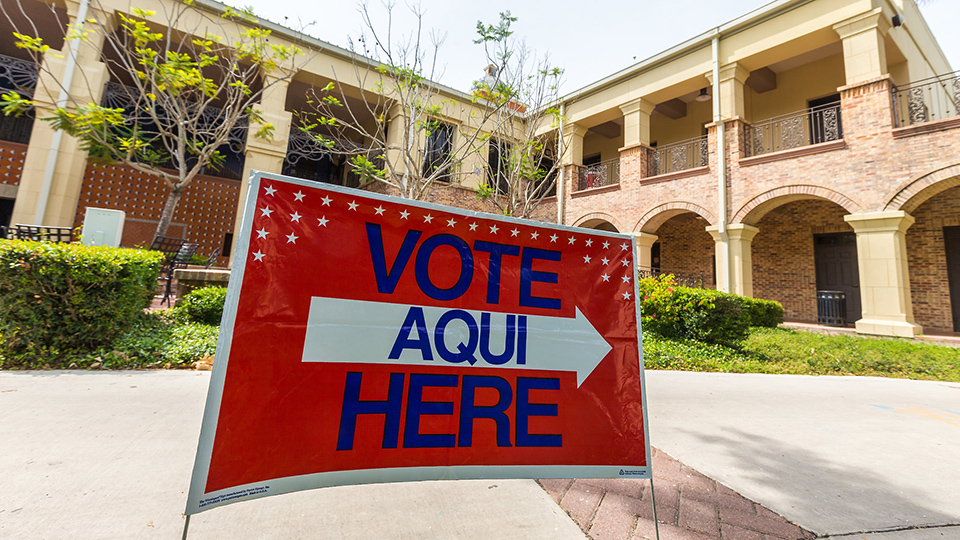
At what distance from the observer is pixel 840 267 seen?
37.2 feet

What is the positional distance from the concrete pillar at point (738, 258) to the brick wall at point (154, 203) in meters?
15.5

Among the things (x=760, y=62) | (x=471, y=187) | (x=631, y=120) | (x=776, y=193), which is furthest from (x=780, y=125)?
(x=471, y=187)

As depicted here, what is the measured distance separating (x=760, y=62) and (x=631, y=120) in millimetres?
3589

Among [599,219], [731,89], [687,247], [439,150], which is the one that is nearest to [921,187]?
[731,89]

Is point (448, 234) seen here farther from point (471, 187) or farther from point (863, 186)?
point (471, 187)

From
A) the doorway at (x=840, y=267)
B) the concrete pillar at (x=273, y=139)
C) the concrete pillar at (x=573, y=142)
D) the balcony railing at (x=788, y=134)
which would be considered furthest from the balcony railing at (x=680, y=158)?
the concrete pillar at (x=273, y=139)

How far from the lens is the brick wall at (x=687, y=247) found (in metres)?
13.8

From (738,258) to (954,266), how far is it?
5.44 metres

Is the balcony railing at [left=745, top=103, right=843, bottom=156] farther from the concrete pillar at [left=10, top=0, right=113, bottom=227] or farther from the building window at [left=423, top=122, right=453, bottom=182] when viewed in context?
the concrete pillar at [left=10, top=0, right=113, bottom=227]

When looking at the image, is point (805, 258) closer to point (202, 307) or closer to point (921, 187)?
point (921, 187)

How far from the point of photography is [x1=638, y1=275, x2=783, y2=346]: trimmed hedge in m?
6.58

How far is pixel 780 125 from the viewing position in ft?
35.8

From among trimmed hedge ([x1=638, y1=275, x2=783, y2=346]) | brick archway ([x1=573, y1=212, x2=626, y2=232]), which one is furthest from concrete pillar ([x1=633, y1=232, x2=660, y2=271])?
trimmed hedge ([x1=638, y1=275, x2=783, y2=346])

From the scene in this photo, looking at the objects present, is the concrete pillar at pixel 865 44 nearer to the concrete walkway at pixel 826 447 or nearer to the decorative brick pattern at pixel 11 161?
the concrete walkway at pixel 826 447
